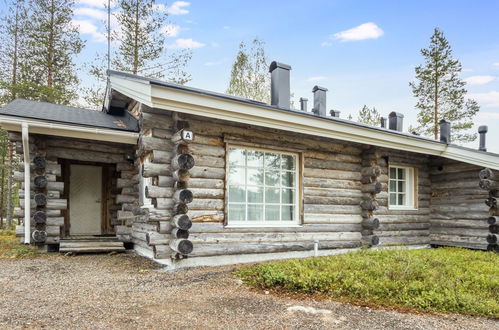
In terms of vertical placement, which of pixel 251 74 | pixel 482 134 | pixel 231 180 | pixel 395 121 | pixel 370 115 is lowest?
pixel 231 180

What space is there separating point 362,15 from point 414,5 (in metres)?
1.79

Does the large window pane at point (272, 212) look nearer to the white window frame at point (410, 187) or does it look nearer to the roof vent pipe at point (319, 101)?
the roof vent pipe at point (319, 101)

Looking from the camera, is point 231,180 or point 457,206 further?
point 457,206

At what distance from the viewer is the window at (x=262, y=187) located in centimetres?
646

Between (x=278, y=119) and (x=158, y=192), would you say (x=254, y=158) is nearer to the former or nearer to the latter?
(x=278, y=119)

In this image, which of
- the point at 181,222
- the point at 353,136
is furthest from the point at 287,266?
the point at 353,136

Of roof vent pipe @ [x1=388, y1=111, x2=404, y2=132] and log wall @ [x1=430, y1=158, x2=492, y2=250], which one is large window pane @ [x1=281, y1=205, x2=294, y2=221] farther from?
roof vent pipe @ [x1=388, y1=111, x2=404, y2=132]

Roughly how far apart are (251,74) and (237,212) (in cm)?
1504

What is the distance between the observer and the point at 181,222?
215 inches

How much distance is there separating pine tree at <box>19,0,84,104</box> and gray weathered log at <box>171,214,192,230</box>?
11.2 m

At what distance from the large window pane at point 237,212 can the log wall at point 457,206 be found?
6103 millimetres

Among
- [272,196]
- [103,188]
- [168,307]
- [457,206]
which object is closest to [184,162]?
[272,196]

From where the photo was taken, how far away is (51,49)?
14.1 meters

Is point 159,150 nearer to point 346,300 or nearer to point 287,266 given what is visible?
point 287,266
